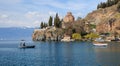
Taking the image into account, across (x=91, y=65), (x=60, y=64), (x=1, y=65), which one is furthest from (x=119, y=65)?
(x=1, y=65)

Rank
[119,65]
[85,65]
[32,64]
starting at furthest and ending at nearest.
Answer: [32,64], [85,65], [119,65]

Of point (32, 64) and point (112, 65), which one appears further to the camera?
point (32, 64)

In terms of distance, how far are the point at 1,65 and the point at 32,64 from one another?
32.3 feet

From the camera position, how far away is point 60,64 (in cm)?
10094

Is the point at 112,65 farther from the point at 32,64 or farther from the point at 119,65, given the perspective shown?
the point at 32,64

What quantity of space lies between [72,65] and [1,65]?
71.2ft

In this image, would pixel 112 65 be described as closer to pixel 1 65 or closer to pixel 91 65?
pixel 91 65

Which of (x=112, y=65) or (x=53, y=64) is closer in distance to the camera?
(x=112, y=65)

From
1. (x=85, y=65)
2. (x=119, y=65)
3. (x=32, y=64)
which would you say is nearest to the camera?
(x=119, y=65)

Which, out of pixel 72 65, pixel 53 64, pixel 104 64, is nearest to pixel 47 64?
pixel 53 64

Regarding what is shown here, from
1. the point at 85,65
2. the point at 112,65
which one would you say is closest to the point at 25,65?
the point at 85,65

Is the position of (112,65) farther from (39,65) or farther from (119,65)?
(39,65)

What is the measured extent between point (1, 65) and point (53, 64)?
15.9 meters

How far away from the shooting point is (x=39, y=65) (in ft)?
328
